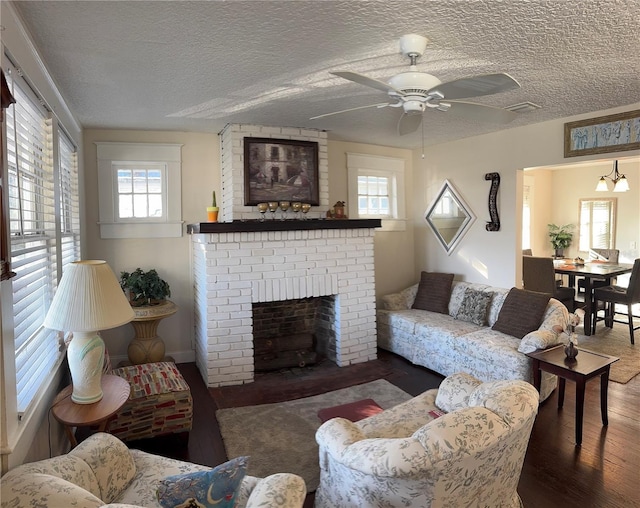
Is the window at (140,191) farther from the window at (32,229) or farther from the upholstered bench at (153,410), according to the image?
the upholstered bench at (153,410)

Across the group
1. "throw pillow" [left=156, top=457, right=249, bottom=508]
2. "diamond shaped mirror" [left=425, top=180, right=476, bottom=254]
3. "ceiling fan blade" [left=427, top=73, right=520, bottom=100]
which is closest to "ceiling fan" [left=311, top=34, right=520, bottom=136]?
"ceiling fan blade" [left=427, top=73, right=520, bottom=100]

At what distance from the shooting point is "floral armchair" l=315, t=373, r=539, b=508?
145 centimetres

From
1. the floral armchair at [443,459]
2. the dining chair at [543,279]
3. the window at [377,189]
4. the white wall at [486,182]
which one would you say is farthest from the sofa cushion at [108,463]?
the dining chair at [543,279]

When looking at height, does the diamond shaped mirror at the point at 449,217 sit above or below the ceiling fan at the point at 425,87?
below

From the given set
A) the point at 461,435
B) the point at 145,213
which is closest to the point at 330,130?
the point at 145,213

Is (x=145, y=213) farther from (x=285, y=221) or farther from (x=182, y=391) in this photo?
(x=182, y=391)

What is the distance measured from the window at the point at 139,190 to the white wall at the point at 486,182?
3114mm

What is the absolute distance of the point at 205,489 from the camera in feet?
4.37

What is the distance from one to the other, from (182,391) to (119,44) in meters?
2.14

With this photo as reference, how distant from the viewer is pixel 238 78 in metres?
2.74

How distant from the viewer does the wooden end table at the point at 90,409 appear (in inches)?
76.2

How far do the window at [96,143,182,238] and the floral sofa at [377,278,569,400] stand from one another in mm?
2624

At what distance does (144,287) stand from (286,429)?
1989 mm

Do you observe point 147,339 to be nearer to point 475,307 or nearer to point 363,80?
point 363,80
